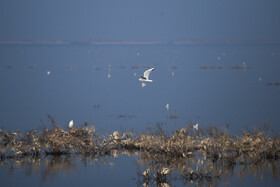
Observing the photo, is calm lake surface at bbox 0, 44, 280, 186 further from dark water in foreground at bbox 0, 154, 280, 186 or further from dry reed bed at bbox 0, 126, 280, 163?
dry reed bed at bbox 0, 126, 280, 163

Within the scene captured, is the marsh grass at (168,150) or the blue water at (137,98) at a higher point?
the blue water at (137,98)

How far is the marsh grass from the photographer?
15.4m

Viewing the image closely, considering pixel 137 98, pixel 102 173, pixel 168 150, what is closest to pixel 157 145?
pixel 168 150

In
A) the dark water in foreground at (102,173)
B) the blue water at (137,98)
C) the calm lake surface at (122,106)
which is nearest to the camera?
the dark water in foreground at (102,173)

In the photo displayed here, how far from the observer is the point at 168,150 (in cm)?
1672

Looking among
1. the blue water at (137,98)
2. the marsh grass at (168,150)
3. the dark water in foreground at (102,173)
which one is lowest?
the dark water in foreground at (102,173)

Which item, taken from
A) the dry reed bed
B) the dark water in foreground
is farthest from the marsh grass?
the dark water in foreground

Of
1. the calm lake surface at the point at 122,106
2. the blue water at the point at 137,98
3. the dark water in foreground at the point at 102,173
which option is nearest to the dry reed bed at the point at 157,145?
the dark water in foreground at the point at 102,173

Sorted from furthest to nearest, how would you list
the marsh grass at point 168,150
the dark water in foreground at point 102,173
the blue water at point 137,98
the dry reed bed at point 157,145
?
the blue water at point 137,98, the dry reed bed at point 157,145, the marsh grass at point 168,150, the dark water in foreground at point 102,173

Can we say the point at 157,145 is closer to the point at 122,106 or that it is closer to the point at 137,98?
the point at 122,106

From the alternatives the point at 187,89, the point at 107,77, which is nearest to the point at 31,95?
the point at 187,89

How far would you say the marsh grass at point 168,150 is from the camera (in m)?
15.4

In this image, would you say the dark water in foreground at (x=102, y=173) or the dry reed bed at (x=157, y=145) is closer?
the dark water in foreground at (x=102, y=173)

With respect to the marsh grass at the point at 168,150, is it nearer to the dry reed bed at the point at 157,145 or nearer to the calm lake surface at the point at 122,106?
the dry reed bed at the point at 157,145
